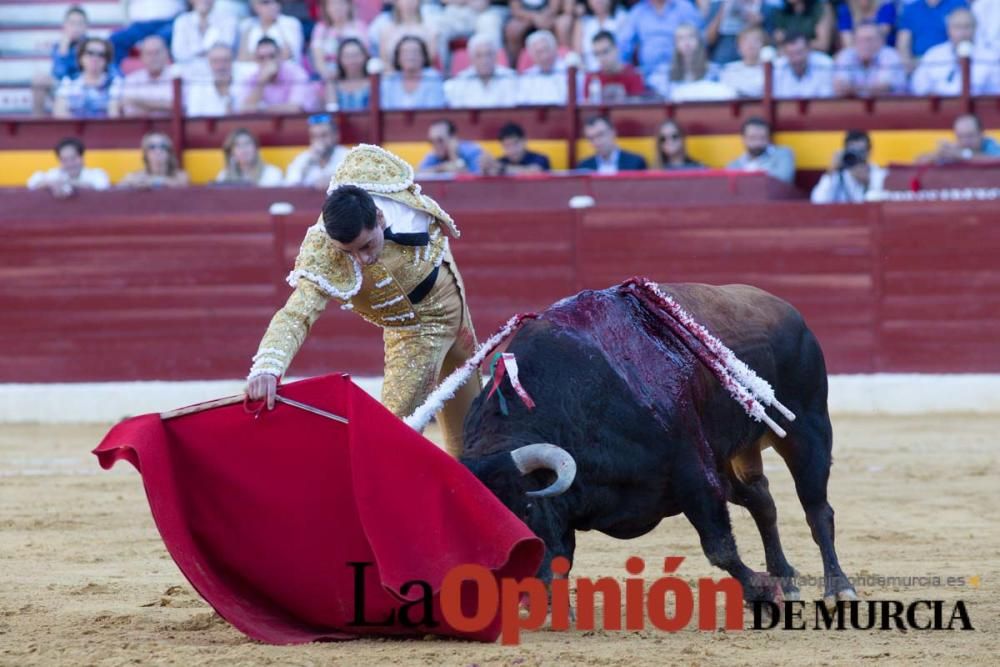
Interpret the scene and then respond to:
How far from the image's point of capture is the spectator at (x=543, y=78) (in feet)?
29.2

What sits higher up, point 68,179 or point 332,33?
point 332,33

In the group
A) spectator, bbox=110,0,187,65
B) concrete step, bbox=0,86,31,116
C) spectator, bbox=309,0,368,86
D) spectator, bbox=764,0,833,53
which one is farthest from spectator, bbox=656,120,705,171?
concrete step, bbox=0,86,31,116

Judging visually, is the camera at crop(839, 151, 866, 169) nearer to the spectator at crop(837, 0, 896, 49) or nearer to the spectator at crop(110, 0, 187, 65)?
the spectator at crop(837, 0, 896, 49)

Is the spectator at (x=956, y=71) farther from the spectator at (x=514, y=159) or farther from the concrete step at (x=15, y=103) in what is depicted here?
the concrete step at (x=15, y=103)

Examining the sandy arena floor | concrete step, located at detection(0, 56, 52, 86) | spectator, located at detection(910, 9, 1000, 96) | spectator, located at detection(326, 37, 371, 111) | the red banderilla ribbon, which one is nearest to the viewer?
the sandy arena floor

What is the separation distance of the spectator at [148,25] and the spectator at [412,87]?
1.82m

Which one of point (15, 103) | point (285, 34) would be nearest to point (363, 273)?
point (285, 34)

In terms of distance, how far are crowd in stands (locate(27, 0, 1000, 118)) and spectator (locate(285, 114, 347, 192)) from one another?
331mm

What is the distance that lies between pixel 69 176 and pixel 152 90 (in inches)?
27.1

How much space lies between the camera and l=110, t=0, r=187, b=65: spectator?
1016 cm

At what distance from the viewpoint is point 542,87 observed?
8961 mm

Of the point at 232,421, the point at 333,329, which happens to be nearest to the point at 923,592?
the point at 232,421

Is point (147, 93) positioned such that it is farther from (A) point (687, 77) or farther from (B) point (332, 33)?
(A) point (687, 77)

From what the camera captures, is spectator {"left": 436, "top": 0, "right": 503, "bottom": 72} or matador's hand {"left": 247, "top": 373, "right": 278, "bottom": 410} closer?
matador's hand {"left": 247, "top": 373, "right": 278, "bottom": 410}
